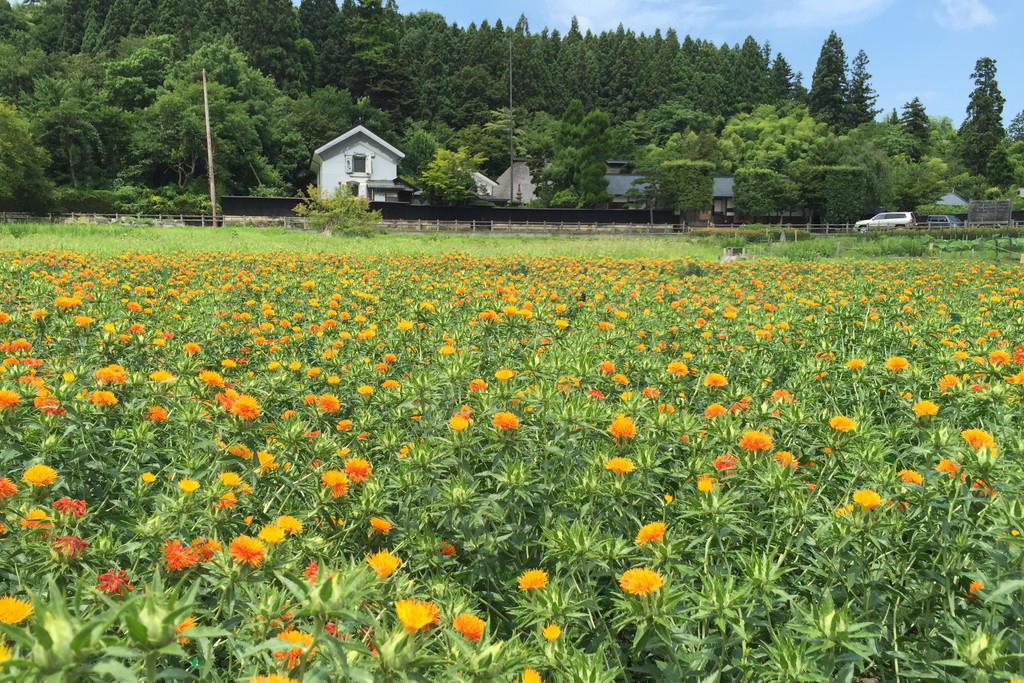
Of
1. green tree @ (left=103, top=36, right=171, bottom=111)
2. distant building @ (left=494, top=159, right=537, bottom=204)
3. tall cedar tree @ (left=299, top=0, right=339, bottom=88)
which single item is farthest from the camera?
tall cedar tree @ (left=299, top=0, right=339, bottom=88)

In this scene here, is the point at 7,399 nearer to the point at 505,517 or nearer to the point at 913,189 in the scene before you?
the point at 505,517

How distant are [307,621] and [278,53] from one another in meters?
77.0

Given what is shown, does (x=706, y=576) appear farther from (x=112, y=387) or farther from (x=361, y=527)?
(x=112, y=387)

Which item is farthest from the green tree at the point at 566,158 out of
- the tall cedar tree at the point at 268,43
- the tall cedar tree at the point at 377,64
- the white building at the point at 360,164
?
the tall cedar tree at the point at 268,43

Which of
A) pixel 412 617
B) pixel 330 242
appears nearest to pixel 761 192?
pixel 330 242

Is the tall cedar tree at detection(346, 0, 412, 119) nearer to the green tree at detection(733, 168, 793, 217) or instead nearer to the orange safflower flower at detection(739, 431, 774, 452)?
the green tree at detection(733, 168, 793, 217)

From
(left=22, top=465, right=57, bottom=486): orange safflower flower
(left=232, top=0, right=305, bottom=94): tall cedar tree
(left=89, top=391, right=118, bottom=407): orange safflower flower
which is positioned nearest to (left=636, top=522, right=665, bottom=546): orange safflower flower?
(left=22, top=465, right=57, bottom=486): orange safflower flower

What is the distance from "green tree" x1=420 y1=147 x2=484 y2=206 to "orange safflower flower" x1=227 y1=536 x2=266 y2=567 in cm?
4633

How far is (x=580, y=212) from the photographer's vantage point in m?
44.5

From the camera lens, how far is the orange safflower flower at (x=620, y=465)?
1891 mm

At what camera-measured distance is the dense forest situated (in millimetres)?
45219

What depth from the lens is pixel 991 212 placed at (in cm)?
2050

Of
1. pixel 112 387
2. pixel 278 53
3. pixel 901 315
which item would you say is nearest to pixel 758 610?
pixel 112 387

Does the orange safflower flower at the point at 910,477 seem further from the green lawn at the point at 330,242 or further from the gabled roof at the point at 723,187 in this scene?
the gabled roof at the point at 723,187
